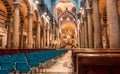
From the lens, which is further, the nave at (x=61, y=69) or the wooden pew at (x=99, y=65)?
the nave at (x=61, y=69)

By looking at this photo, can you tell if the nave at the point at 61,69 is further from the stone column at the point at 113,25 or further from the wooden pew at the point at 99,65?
the wooden pew at the point at 99,65

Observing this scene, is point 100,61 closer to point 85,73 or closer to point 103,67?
point 103,67

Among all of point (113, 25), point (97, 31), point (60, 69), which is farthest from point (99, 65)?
point (97, 31)

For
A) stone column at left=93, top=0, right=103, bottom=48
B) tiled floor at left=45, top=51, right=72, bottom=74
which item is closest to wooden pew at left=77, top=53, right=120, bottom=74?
tiled floor at left=45, top=51, right=72, bottom=74

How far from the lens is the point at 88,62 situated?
5.49 ft

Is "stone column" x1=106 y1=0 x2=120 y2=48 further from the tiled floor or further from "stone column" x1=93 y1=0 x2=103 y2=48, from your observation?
"stone column" x1=93 y1=0 x2=103 y2=48

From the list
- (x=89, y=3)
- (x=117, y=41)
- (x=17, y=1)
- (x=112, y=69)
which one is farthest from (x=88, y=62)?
(x=89, y=3)

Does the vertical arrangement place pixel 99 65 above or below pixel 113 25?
below

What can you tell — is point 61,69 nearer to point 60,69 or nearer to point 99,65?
point 60,69

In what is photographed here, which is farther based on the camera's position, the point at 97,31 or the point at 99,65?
the point at 97,31

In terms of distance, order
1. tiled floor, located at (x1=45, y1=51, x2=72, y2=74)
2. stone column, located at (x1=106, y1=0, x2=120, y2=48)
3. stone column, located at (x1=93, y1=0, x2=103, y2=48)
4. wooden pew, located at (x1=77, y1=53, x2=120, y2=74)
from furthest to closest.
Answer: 1. stone column, located at (x1=93, y1=0, x2=103, y2=48)
2. stone column, located at (x1=106, y1=0, x2=120, y2=48)
3. tiled floor, located at (x1=45, y1=51, x2=72, y2=74)
4. wooden pew, located at (x1=77, y1=53, x2=120, y2=74)

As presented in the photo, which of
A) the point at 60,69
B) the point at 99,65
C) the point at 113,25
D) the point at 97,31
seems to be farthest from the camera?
the point at 97,31

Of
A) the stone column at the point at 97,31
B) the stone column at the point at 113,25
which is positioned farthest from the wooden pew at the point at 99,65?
the stone column at the point at 97,31

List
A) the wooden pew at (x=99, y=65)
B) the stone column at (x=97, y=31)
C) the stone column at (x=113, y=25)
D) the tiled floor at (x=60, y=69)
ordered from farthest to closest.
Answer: the stone column at (x=97, y=31), the stone column at (x=113, y=25), the tiled floor at (x=60, y=69), the wooden pew at (x=99, y=65)
